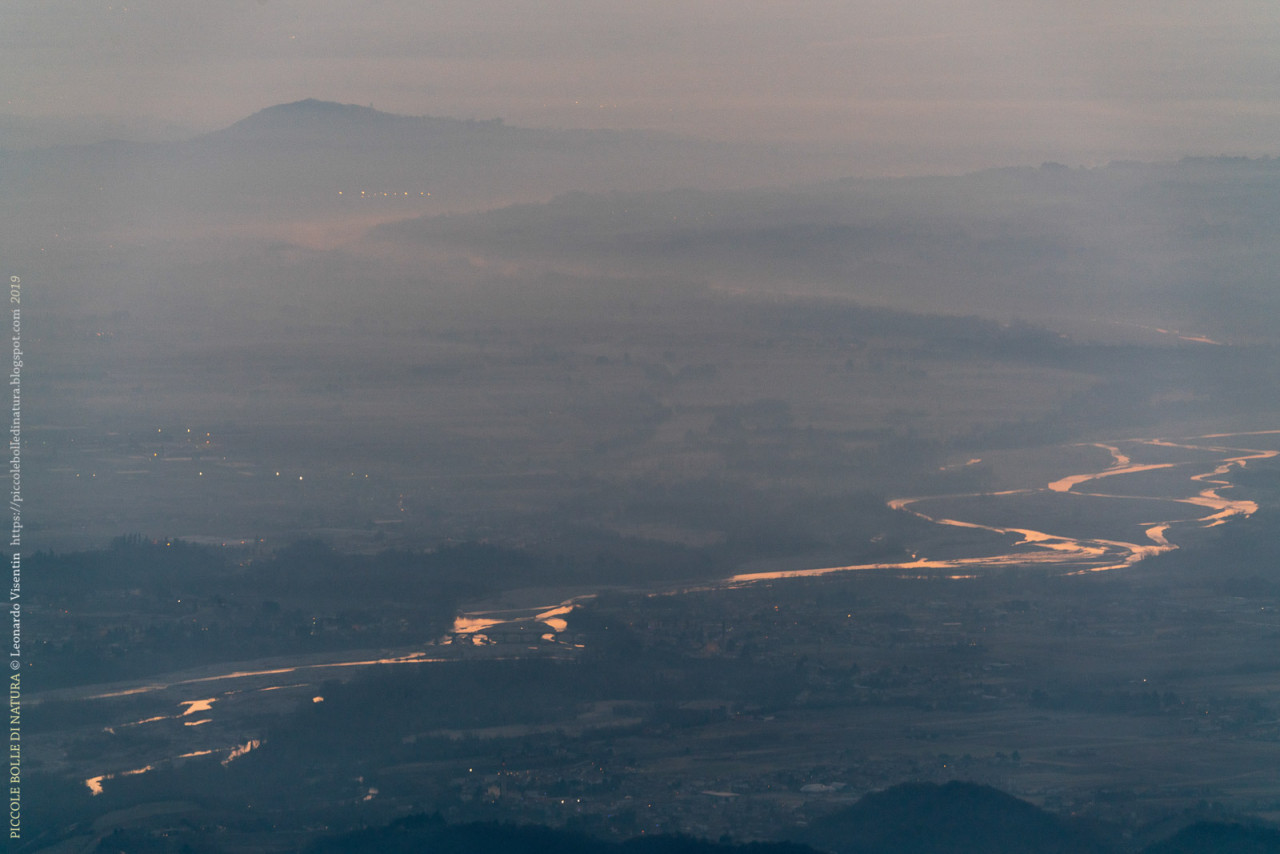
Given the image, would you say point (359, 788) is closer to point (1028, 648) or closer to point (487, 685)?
point (487, 685)

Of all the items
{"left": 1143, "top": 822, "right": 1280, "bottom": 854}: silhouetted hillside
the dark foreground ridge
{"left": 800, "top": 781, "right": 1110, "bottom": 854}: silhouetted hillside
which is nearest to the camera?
{"left": 1143, "top": 822, "right": 1280, "bottom": 854}: silhouetted hillside

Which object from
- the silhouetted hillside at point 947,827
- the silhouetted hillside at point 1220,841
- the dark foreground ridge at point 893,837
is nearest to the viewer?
the silhouetted hillside at point 1220,841

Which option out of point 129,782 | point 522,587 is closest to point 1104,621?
point 522,587

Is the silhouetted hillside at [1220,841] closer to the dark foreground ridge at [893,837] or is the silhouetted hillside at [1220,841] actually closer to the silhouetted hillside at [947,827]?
the dark foreground ridge at [893,837]

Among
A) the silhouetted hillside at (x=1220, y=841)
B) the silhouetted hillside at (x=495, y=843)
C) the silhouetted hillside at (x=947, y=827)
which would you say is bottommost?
the silhouetted hillside at (x=1220, y=841)

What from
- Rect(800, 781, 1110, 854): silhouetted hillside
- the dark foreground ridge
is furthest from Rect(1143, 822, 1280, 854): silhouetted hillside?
Rect(800, 781, 1110, 854): silhouetted hillside

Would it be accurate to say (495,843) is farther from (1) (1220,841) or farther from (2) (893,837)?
(1) (1220,841)

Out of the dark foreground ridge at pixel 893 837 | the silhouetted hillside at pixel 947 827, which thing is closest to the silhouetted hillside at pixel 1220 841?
the dark foreground ridge at pixel 893 837

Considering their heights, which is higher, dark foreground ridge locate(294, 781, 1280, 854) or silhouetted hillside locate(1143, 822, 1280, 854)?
dark foreground ridge locate(294, 781, 1280, 854)

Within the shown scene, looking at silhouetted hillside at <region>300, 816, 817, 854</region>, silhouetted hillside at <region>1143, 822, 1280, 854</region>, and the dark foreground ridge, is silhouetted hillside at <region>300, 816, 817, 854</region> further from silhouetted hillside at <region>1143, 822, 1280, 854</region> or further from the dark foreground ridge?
silhouetted hillside at <region>1143, 822, 1280, 854</region>

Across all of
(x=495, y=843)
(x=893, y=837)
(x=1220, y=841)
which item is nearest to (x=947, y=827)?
(x=893, y=837)

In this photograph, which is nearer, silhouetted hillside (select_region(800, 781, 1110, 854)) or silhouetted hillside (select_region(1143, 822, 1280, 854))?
silhouetted hillside (select_region(1143, 822, 1280, 854))

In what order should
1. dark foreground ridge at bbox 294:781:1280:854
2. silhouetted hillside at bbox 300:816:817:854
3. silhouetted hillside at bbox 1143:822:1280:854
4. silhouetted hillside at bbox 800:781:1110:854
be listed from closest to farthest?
1. silhouetted hillside at bbox 300:816:817:854
2. silhouetted hillside at bbox 1143:822:1280:854
3. dark foreground ridge at bbox 294:781:1280:854
4. silhouetted hillside at bbox 800:781:1110:854
